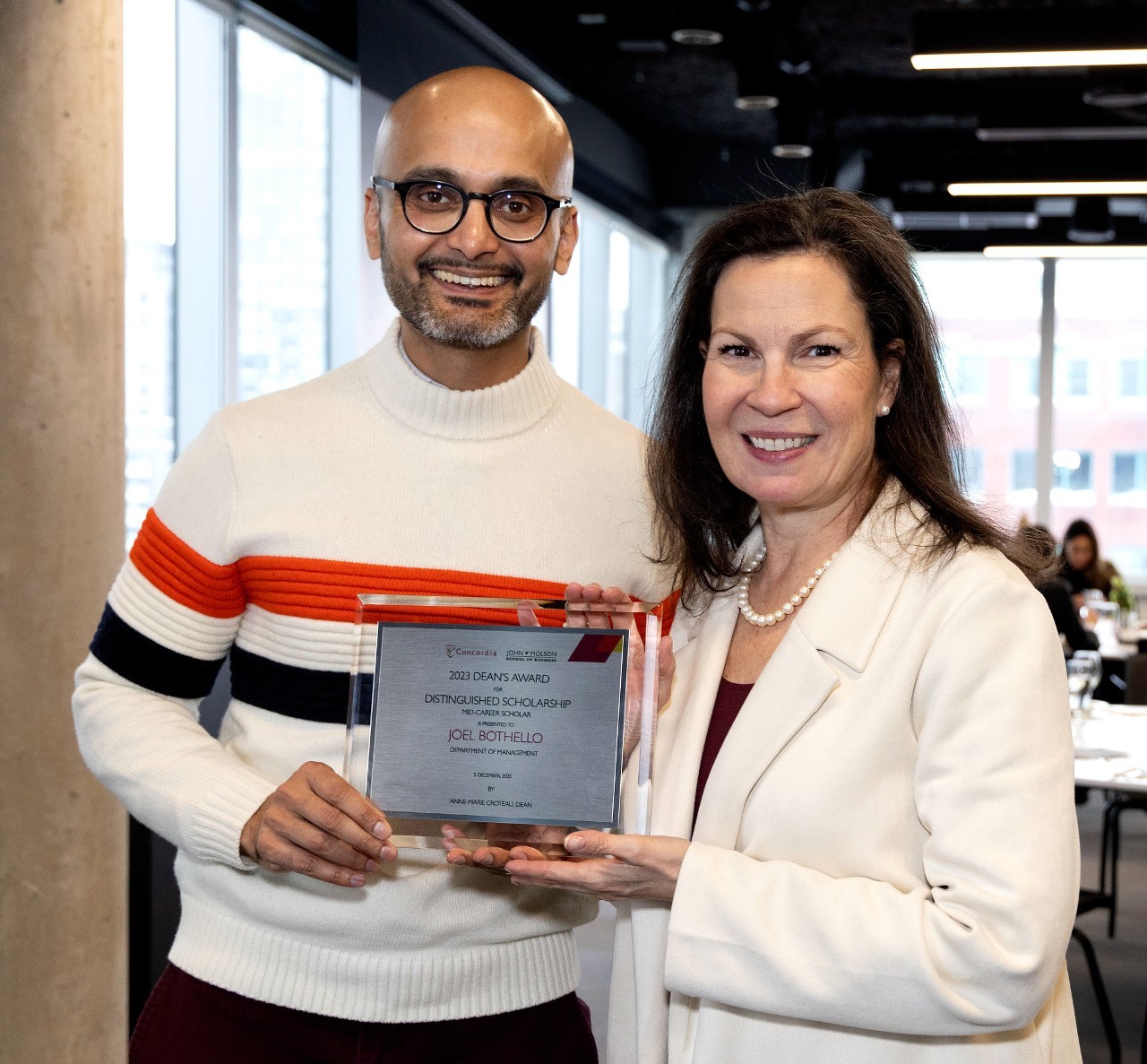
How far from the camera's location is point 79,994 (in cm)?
306

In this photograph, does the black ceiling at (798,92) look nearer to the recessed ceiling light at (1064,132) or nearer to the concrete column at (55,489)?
the recessed ceiling light at (1064,132)

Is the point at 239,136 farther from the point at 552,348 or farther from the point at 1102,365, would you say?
the point at 1102,365

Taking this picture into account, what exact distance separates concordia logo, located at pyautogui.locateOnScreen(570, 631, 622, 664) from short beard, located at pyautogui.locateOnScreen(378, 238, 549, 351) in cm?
56

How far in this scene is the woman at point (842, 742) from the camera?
1396 millimetres

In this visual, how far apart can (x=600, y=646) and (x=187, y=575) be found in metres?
0.67

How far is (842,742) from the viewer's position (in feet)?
4.97

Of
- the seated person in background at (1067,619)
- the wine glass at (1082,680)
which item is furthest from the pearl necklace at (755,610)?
the seated person in background at (1067,619)

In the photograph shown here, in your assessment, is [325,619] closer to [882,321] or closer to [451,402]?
[451,402]

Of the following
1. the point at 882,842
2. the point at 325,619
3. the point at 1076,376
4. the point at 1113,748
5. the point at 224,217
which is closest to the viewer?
the point at 882,842

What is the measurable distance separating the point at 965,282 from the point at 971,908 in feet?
41.8

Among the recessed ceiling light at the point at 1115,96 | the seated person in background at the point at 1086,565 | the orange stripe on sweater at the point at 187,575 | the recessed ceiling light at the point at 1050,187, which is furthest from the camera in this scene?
the seated person in background at the point at 1086,565

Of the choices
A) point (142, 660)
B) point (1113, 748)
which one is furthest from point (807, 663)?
point (1113, 748)

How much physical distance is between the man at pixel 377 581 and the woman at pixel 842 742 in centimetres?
24

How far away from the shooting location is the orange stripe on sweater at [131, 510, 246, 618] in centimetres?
189
